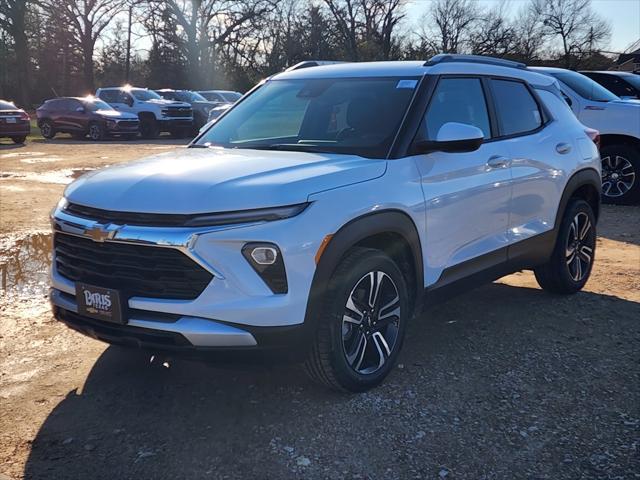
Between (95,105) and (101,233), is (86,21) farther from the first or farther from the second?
(101,233)

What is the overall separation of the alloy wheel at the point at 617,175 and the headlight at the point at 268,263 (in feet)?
27.2

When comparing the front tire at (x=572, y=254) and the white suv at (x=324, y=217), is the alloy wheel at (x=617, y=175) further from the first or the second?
the white suv at (x=324, y=217)

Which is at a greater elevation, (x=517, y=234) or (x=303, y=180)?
(x=303, y=180)

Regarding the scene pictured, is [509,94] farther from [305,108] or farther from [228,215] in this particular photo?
[228,215]

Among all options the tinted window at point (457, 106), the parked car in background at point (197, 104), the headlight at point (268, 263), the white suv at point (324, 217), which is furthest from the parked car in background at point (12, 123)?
the headlight at point (268, 263)

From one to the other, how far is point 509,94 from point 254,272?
2.89m

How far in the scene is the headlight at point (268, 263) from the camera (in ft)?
10.4

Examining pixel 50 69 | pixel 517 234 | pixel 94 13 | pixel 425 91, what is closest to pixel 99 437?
pixel 425 91

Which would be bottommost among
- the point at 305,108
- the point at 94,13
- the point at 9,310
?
the point at 9,310

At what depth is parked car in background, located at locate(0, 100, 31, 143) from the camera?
22.2 m

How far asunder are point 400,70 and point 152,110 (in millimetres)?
21825

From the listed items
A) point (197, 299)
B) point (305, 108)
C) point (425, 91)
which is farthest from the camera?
point (305, 108)

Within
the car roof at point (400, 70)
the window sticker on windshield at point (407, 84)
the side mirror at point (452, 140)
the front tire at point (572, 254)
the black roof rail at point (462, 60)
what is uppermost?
the black roof rail at point (462, 60)

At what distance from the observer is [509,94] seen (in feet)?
16.8
